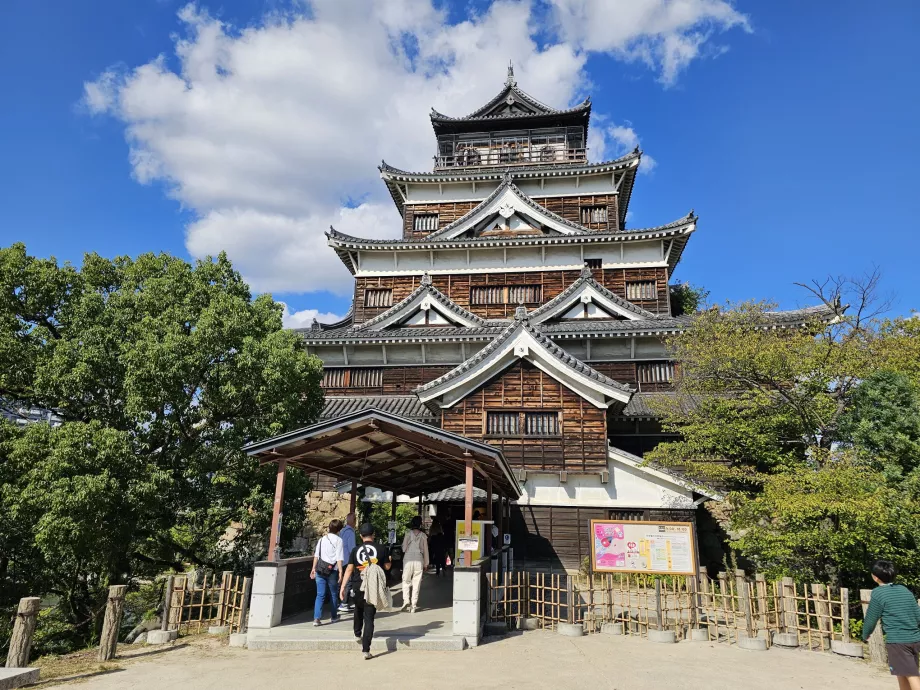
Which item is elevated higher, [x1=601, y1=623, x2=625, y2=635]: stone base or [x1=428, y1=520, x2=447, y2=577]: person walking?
[x1=428, y1=520, x2=447, y2=577]: person walking

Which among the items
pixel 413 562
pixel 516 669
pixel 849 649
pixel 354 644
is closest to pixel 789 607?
pixel 849 649

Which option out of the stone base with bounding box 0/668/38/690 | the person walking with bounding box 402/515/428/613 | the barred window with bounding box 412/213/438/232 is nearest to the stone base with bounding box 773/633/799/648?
the person walking with bounding box 402/515/428/613

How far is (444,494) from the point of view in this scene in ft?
58.0

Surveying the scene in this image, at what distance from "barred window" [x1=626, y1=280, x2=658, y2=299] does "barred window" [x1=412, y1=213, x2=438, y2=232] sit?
11.1m

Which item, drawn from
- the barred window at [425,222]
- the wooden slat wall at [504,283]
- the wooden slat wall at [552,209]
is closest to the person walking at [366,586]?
the wooden slat wall at [504,283]

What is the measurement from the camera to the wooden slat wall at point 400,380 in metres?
23.8

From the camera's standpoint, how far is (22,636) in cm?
781

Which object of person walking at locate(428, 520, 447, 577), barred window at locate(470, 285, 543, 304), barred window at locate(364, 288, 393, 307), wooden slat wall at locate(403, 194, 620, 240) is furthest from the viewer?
wooden slat wall at locate(403, 194, 620, 240)

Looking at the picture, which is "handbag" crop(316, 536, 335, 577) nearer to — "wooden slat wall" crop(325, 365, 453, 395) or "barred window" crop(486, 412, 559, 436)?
"barred window" crop(486, 412, 559, 436)

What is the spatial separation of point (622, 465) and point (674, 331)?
21.1 ft

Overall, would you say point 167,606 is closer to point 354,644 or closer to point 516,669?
point 354,644

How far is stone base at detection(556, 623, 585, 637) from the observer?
32.1 feet

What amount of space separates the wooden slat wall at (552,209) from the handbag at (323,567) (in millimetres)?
21647

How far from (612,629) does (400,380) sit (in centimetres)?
1535
